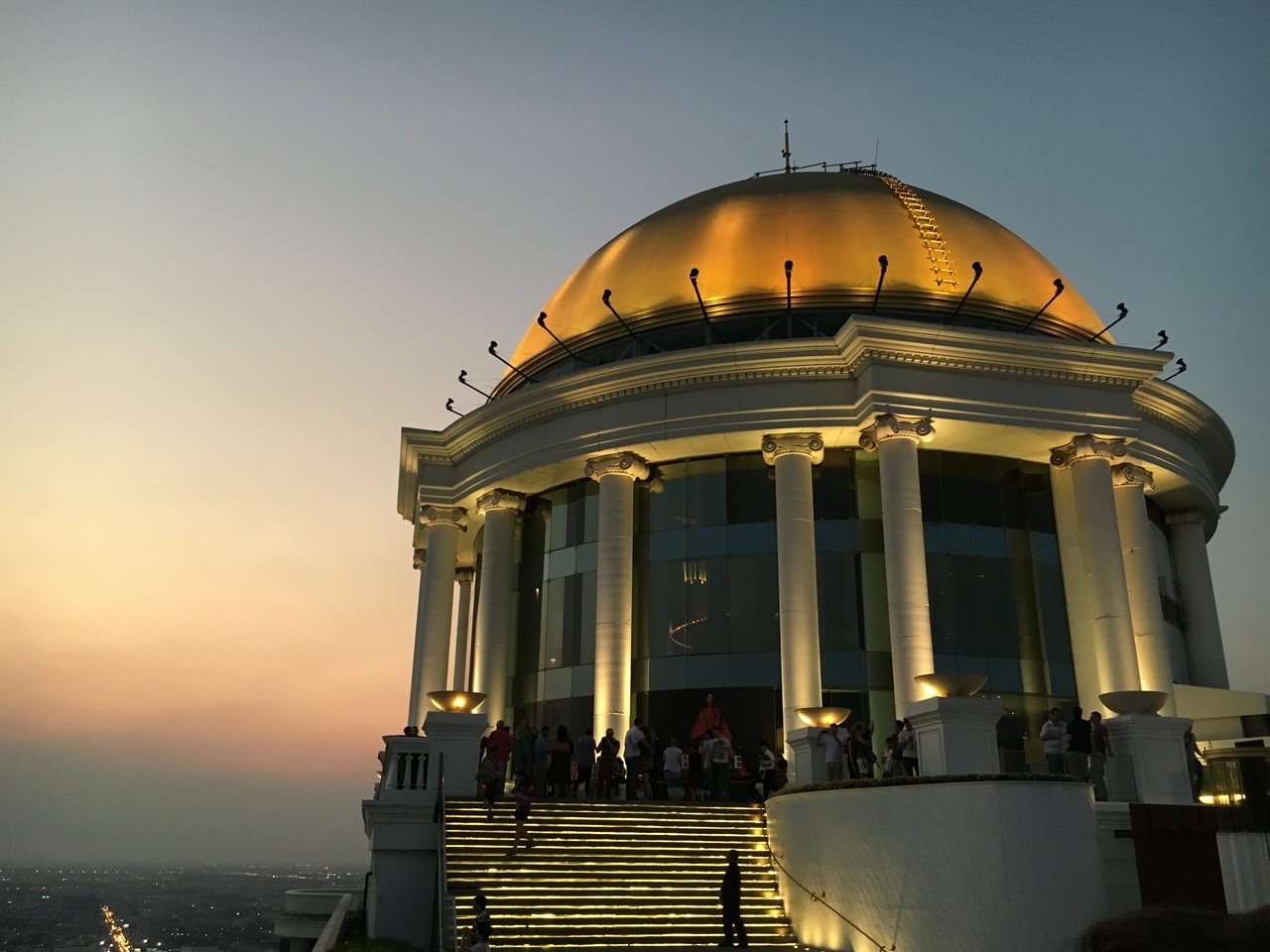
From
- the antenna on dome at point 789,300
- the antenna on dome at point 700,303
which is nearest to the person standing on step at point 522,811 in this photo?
the antenna on dome at point 700,303

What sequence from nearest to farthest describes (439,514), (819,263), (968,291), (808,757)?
(808,757) → (968,291) → (819,263) → (439,514)

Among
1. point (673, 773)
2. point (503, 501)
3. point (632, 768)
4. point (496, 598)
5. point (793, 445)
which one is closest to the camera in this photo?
point (673, 773)

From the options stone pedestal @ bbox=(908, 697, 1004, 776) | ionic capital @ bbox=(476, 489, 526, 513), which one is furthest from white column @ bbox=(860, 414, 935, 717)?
ionic capital @ bbox=(476, 489, 526, 513)

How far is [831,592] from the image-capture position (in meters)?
30.6

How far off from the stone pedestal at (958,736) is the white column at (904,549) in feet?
21.0

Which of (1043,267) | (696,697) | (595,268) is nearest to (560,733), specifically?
(696,697)

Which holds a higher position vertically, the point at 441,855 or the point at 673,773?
the point at 673,773

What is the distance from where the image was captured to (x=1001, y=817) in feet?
56.0

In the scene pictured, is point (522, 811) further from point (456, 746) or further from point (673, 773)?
point (673, 773)

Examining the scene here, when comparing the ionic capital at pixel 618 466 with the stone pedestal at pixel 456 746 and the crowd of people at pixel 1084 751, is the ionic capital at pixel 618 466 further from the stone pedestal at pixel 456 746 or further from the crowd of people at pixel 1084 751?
the crowd of people at pixel 1084 751

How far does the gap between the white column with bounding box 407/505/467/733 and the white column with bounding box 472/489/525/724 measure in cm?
151

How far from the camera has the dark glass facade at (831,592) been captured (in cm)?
2995

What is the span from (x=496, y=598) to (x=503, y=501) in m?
3.08

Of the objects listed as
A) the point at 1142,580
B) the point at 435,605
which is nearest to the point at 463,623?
the point at 435,605
